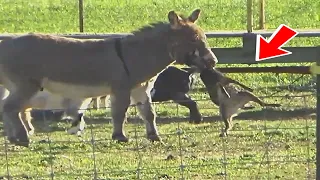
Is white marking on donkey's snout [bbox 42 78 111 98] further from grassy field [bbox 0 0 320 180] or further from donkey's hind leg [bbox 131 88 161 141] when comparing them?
grassy field [bbox 0 0 320 180]

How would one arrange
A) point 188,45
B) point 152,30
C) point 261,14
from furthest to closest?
point 261,14 < point 152,30 < point 188,45

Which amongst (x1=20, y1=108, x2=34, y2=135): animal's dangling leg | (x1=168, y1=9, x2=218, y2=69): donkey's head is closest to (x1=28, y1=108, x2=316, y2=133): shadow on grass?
(x1=20, y1=108, x2=34, y2=135): animal's dangling leg

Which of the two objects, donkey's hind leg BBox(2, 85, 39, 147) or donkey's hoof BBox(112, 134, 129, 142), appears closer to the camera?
donkey's hind leg BBox(2, 85, 39, 147)

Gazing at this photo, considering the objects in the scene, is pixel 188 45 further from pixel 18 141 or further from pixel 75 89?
pixel 18 141

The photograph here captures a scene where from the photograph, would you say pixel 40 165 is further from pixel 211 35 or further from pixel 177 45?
pixel 211 35

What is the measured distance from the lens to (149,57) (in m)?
9.11

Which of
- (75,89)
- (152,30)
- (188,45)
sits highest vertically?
(152,30)

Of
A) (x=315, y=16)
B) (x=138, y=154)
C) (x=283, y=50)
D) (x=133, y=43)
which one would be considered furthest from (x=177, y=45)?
(x=315, y=16)

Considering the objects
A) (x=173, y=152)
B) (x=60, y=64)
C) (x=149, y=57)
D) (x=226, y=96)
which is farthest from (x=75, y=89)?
(x=226, y=96)

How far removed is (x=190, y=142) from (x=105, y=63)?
3.87ft

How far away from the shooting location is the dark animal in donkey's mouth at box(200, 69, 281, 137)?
34.1 ft
